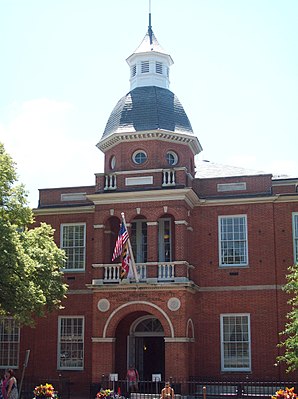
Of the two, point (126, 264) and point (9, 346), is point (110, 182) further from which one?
point (9, 346)

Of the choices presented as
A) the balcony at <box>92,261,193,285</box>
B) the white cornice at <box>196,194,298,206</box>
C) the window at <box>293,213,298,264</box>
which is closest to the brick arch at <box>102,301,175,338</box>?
the balcony at <box>92,261,193,285</box>

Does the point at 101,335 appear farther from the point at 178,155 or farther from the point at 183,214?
the point at 178,155

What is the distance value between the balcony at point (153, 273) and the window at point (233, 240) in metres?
2.42

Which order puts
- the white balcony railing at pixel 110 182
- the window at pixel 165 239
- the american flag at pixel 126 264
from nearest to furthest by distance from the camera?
the american flag at pixel 126 264, the white balcony railing at pixel 110 182, the window at pixel 165 239

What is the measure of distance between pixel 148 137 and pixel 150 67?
504cm

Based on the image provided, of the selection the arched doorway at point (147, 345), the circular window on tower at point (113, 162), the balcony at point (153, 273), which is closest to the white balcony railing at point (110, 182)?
the circular window on tower at point (113, 162)

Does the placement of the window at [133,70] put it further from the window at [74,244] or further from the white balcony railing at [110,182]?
the window at [74,244]

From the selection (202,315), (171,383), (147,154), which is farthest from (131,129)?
(171,383)

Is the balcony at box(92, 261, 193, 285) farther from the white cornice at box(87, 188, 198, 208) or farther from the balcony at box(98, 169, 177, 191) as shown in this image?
the balcony at box(98, 169, 177, 191)

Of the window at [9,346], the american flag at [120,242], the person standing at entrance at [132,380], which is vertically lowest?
the person standing at entrance at [132,380]

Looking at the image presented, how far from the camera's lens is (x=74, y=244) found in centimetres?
3195

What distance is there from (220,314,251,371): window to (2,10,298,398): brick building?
45mm

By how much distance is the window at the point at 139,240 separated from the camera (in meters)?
30.2

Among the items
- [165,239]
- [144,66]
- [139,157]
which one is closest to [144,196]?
[139,157]
